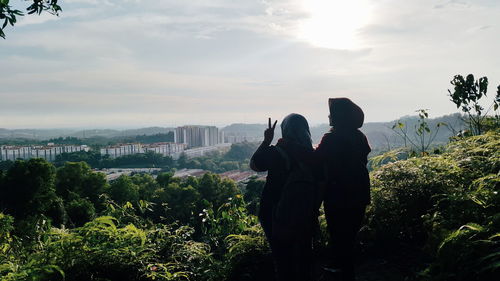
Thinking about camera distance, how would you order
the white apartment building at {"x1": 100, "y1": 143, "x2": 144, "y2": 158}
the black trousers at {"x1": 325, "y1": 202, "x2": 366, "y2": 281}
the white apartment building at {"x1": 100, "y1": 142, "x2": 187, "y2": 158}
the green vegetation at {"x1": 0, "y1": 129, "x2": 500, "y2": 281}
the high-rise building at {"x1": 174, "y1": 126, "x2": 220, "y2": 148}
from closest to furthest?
1. the green vegetation at {"x1": 0, "y1": 129, "x2": 500, "y2": 281}
2. the black trousers at {"x1": 325, "y1": 202, "x2": 366, "y2": 281}
3. the white apartment building at {"x1": 100, "y1": 143, "x2": 144, "y2": 158}
4. the white apartment building at {"x1": 100, "y1": 142, "x2": 187, "y2": 158}
5. the high-rise building at {"x1": 174, "y1": 126, "x2": 220, "y2": 148}

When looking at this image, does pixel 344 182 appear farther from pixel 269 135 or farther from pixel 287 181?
pixel 269 135

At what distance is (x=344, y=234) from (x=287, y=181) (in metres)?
0.58

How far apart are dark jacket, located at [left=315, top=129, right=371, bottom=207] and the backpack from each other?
155 millimetres

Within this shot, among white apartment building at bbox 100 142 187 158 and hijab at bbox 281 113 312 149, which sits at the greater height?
hijab at bbox 281 113 312 149

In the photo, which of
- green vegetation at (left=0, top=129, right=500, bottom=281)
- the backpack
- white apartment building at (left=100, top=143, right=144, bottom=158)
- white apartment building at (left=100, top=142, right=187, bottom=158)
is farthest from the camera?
white apartment building at (left=100, top=142, right=187, bottom=158)

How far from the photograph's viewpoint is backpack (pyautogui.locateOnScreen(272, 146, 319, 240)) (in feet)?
7.84

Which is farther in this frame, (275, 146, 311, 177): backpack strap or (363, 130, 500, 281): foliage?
(275, 146, 311, 177): backpack strap

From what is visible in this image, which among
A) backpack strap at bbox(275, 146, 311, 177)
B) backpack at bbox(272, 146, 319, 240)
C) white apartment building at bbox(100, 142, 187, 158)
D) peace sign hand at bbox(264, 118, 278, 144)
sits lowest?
white apartment building at bbox(100, 142, 187, 158)

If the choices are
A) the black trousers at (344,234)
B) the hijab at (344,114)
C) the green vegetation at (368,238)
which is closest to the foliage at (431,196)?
the green vegetation at (368,238)

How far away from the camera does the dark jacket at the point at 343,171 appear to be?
2.50 m

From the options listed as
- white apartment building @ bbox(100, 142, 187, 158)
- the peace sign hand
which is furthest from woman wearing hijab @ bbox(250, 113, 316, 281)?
white apartment building @ bbox(100, 142, 187, 158)

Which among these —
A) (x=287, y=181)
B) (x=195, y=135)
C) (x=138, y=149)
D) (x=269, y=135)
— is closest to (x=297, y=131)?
(x=269, y=135)

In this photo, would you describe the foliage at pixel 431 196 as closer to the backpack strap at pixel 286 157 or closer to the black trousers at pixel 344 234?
the black trousers at pixel 344 234

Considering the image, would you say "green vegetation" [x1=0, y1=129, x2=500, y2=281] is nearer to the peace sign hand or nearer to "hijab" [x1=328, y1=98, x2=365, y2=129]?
"hijab" [x1=328, y1=98, x2=365, y2=129]
